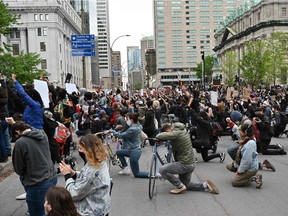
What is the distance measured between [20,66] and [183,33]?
12085 cm

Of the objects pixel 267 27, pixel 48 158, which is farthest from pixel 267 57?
pixel 48 158

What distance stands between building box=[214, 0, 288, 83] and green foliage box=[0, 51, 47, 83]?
45.0 meters

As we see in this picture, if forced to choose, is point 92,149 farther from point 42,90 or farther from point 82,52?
point 82,52

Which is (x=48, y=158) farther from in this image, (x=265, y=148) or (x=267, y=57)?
(x=267, y=57)

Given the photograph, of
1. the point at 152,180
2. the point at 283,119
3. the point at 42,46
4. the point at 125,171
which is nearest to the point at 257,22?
the point at 42,46

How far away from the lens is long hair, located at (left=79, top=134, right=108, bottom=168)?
423cm

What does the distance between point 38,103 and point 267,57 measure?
54735 mm

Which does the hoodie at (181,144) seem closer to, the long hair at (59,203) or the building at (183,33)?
the long hair at (59,203)

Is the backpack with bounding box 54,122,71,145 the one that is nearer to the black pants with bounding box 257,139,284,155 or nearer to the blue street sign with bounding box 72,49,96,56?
the black pants with bounding box 257,139,284,155

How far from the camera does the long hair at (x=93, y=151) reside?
13.9ft

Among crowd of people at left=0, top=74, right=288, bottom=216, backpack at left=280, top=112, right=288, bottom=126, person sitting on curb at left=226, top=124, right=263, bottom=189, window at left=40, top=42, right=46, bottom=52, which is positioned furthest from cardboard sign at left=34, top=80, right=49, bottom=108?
window at left=40, top=42, right=46, bottom=52

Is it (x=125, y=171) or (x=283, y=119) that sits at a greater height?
(x=283, y=119)

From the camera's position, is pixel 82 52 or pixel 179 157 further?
pixel 82 52

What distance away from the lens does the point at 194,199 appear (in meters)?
7.57
